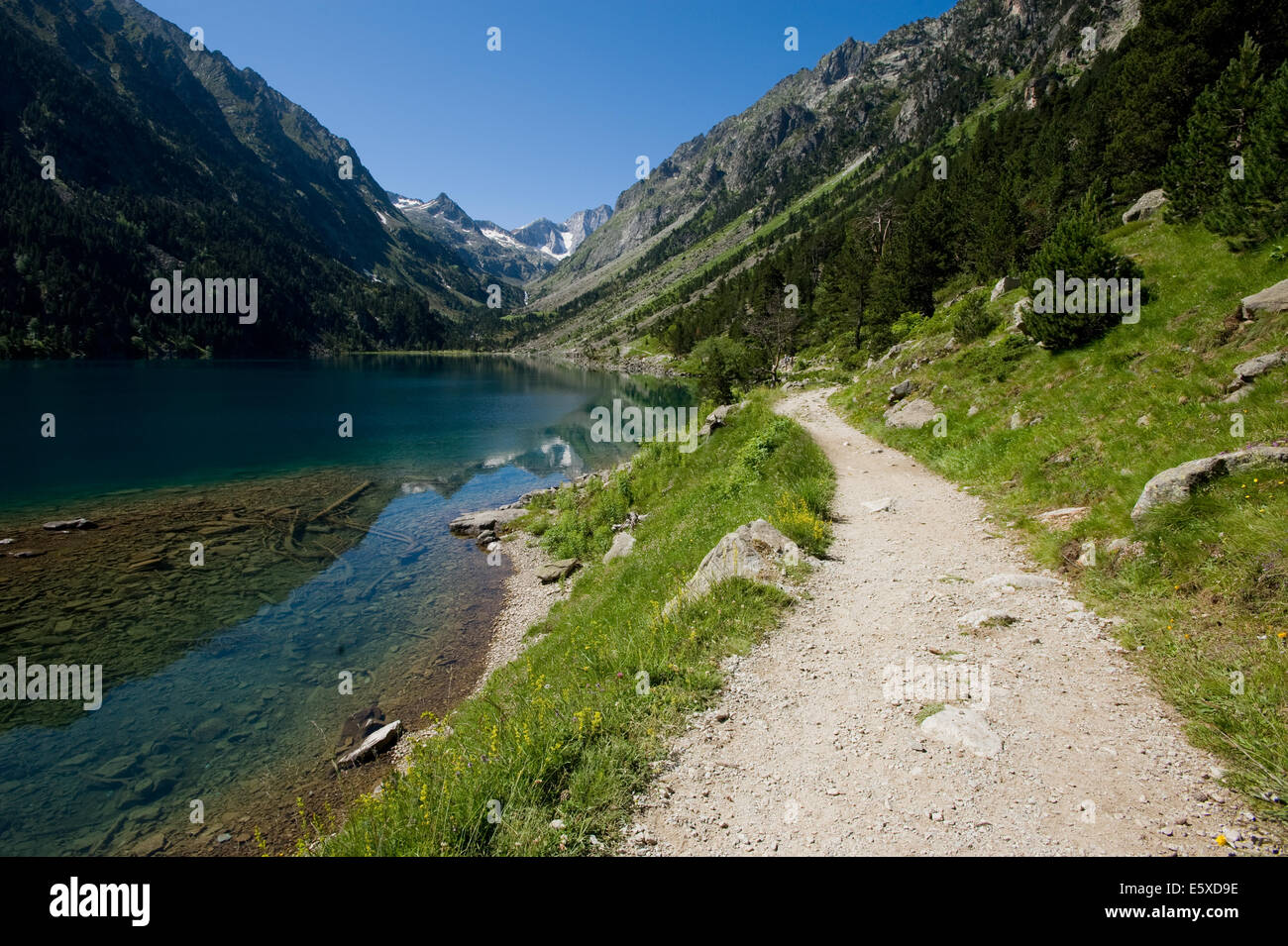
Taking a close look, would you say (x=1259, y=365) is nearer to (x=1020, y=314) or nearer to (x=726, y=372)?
(x=1020, y=314)

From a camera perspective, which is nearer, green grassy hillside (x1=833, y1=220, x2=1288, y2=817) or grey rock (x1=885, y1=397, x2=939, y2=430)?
green grassy hillside (x1=833, y1=220, x2=1288, y2=817)

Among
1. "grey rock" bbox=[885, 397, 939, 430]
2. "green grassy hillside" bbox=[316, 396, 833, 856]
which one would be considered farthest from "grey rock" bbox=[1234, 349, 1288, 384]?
"grey rock" bbox=[885, 397, 939, 430]

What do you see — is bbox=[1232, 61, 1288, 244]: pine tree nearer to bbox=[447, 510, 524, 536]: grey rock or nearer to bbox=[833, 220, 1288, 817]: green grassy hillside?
bbox=[833, 220, 1288, 817]: green grassy hillside

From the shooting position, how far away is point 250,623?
18031 mm

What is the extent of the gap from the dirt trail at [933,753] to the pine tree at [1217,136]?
20.1 meters

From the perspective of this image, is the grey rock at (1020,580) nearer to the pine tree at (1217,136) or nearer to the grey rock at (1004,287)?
the pine tree at (1217,136)

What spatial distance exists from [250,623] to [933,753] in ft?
68.6

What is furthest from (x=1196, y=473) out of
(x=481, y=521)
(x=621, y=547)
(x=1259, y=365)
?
(x=481, y=521)

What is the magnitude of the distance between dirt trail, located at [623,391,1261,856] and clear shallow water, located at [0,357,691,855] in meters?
11.1

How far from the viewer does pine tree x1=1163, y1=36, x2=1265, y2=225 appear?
18266 mm

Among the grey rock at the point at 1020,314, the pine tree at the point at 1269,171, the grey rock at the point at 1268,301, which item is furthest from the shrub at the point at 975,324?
the grey rock at the point at 1268,301

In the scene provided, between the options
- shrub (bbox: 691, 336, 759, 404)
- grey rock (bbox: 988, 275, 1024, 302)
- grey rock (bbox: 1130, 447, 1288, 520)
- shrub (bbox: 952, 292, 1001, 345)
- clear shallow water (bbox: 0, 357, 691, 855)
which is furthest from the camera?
shrub (bbox: 691, 336, 759, 404)

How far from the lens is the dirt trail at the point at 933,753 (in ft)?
14.3

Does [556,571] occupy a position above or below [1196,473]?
below
